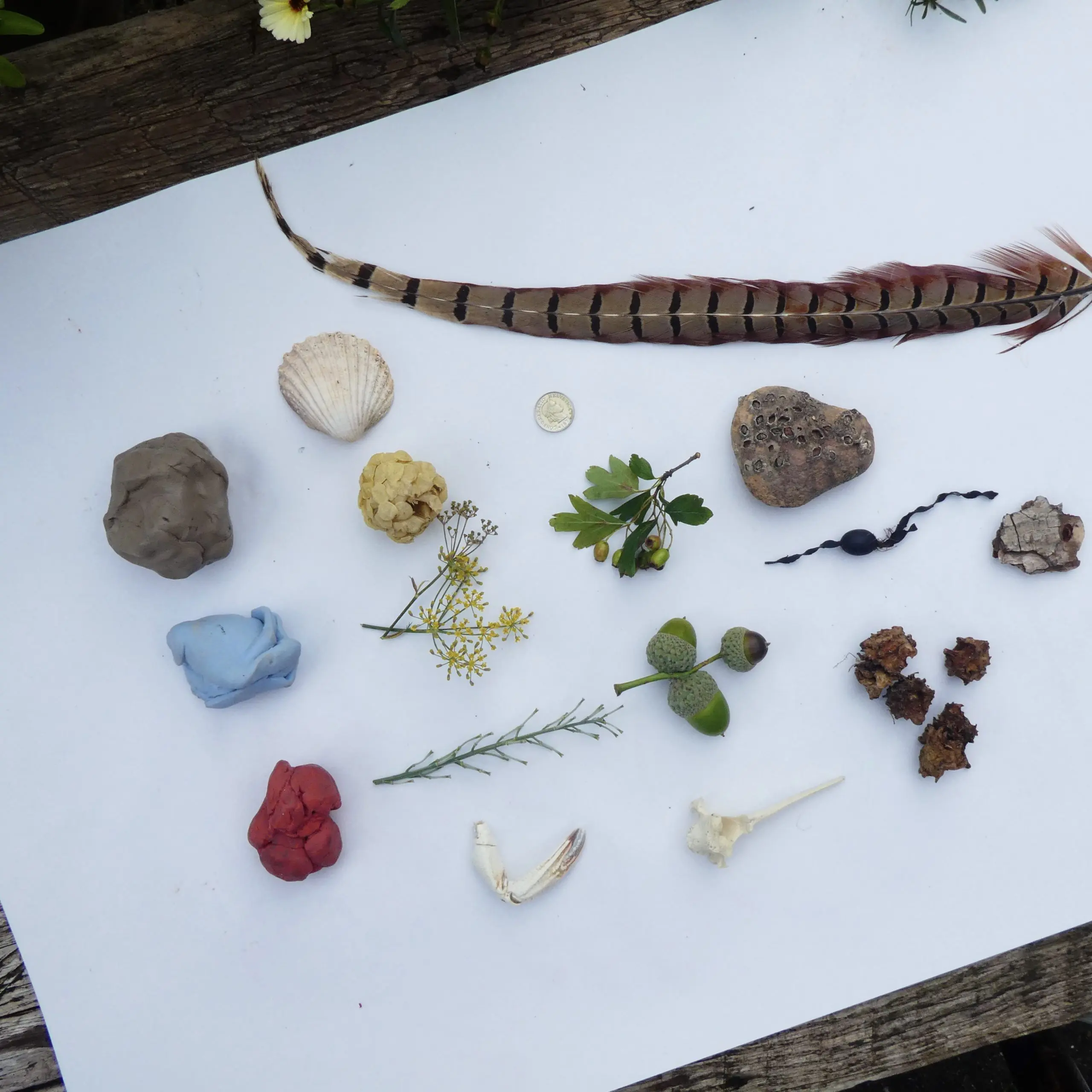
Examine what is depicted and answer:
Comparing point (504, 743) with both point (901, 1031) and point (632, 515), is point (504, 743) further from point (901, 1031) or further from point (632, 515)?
point (901, 1031)

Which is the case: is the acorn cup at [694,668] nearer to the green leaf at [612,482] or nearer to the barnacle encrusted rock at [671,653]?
the barnacle encrusted rock at [671,653]

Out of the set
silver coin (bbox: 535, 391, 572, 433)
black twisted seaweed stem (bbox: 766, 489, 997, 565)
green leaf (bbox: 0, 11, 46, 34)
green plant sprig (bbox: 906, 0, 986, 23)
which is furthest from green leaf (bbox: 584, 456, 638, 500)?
green leaf (bbox: 0, 11, 46, 34)

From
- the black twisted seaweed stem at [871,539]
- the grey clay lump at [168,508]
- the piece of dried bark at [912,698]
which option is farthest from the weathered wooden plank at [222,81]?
the piece of dried bark at [912,698]

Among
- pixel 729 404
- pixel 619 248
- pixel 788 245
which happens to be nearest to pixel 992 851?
pixel 729 404

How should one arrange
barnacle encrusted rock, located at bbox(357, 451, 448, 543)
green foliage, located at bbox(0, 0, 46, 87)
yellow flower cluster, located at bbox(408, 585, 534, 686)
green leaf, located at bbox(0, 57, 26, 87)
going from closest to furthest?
green foliage, located at bbox(0, 0, 46, 87), green leaf, located at bbox(0, 57, 26, 87), barnacle encrusted rock, located at bbox(357, 451, 448, 543), yellow flower cluster, located at bbox(408, 585, 534, 686)

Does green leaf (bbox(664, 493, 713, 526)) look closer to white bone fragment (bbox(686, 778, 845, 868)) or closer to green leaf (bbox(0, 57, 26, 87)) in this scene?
white bone fragment (bbox(686, 778, 845, 868))

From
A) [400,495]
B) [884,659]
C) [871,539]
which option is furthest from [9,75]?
[884,659]
